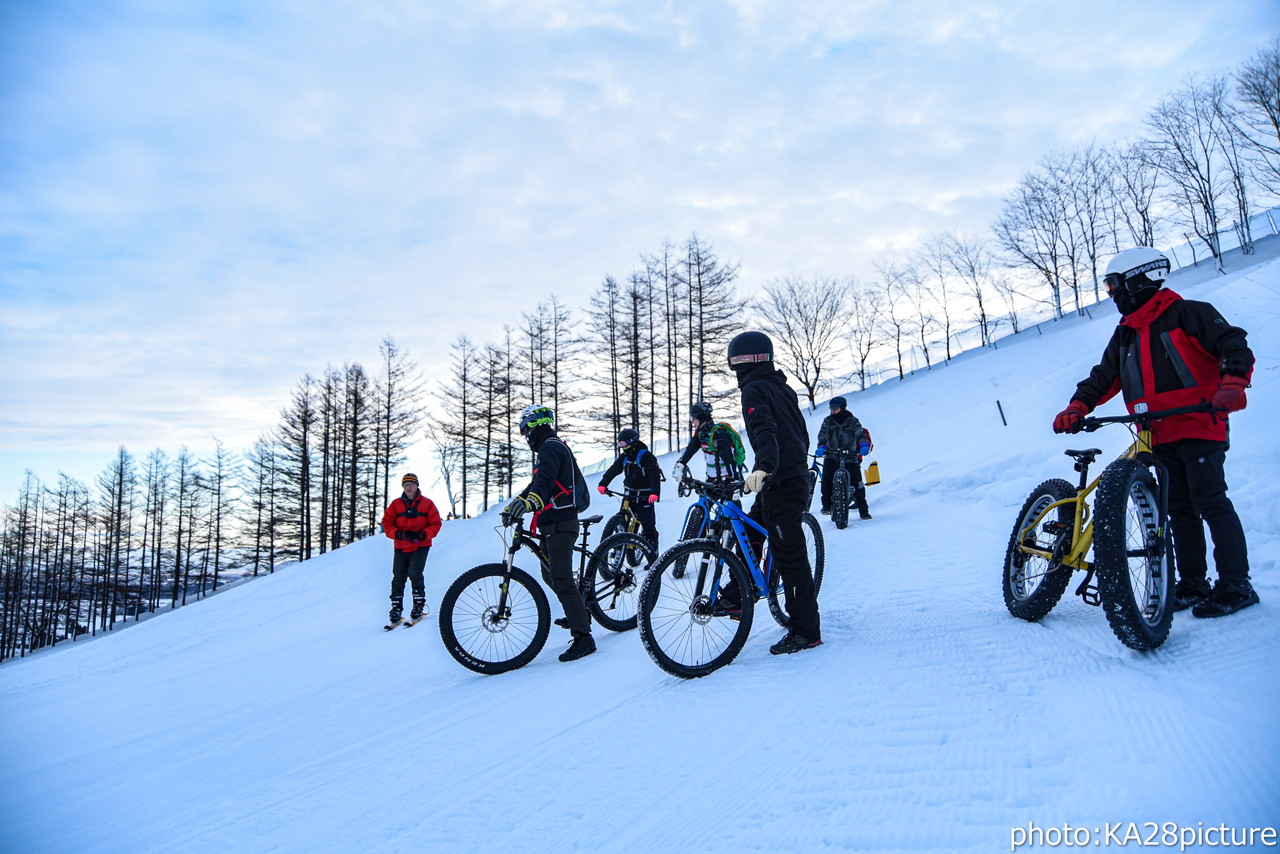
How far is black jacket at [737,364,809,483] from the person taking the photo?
3607 millimetres

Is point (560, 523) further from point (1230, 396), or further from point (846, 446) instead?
point (846, 446)

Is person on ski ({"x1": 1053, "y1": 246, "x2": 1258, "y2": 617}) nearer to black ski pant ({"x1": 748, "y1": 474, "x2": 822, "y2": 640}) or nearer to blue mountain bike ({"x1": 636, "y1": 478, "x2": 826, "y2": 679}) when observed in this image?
black ski pant ({"x1": 748, "y1": 474, "x2": 822, "y2": 640})

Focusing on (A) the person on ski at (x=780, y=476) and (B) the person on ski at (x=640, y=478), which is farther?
(B) the person on ski at (x=640, y=478)

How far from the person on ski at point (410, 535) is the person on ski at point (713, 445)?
12.4 ft

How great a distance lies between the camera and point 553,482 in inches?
191

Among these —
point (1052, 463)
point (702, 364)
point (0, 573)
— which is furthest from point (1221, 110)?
point (0, 573)

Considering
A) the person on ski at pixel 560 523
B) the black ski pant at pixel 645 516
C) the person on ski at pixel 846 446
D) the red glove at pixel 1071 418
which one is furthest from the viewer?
the person on ski at pixel 846 446

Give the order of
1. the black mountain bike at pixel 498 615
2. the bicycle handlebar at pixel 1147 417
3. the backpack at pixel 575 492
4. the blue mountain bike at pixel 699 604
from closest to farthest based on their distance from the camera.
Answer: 1. the bicycle handlebar at pixel 1147 417
2. the blue mountain bike at pixel 699 604
3. the black mountain bike at pixel 498 615
4. the backpack at pixel 575 492

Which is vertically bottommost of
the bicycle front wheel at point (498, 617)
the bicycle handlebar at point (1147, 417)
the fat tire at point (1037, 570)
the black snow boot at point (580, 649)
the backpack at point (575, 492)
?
the black snow boot at point (580, 649)

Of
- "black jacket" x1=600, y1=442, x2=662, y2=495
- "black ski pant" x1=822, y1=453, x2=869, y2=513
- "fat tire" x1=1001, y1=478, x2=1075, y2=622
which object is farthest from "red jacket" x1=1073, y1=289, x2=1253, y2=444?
"black ski pant" x1=822, y1=453, x2=869, y2=513

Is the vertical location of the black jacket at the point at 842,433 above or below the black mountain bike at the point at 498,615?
above

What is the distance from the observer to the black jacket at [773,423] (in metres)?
3.61

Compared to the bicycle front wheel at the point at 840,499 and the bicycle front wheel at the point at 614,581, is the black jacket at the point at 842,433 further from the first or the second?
the bicycle front wheel at the point at 614,581

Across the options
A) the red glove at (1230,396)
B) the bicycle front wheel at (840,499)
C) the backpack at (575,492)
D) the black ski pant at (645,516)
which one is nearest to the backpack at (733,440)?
the black ski pant at (645,516)
